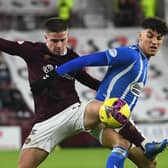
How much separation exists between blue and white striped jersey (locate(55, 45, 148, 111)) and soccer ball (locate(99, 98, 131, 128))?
357 millimetres

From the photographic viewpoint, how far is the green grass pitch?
395 inches

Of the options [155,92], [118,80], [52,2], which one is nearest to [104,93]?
[118,80]

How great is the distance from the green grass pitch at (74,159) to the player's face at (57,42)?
3.57m

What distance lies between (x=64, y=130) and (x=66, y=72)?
0.48 metres

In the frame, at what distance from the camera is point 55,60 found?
6.40 m

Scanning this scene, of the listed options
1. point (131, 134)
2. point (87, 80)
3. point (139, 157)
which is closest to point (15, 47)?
point (87, 80)

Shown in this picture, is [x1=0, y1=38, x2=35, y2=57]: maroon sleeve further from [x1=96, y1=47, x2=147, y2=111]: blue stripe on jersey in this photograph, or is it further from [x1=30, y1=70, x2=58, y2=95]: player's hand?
[x1=96, y1=47, x2=147, y2=111]: blue stripe on jersey

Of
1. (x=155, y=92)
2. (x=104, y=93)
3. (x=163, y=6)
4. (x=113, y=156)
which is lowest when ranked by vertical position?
(x=155, y=92)

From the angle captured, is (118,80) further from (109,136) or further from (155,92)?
(155,92)

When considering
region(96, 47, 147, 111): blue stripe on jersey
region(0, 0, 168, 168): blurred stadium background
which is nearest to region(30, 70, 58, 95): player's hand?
region(96, 47, 147, 111): blue stripe on jersey

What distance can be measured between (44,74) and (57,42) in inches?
10.8

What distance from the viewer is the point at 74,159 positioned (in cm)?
1109

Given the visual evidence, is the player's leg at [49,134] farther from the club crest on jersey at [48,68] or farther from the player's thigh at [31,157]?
the club crest on jersey at [48,68]

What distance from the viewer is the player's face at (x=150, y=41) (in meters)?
6.20
